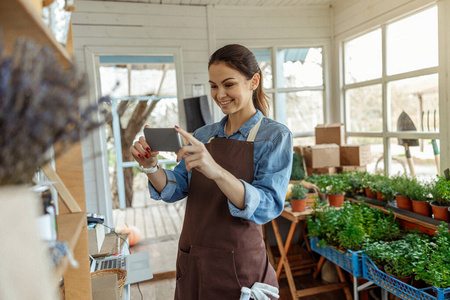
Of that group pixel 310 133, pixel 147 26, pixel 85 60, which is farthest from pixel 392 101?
pixel 85 60

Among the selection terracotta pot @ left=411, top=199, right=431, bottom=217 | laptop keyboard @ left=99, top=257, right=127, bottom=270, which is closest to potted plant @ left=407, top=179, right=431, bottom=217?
terracotta pot @ left=411, top=199, right=431, bottom=217

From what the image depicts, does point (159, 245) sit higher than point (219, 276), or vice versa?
point (219, 276)

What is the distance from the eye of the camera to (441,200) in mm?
2357

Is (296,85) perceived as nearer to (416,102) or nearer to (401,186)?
(416,102)

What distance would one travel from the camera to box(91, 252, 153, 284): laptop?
1740 mm

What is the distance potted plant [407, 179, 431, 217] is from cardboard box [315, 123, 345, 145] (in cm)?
131

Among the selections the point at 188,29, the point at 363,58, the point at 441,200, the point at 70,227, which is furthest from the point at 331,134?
the point at 70,227

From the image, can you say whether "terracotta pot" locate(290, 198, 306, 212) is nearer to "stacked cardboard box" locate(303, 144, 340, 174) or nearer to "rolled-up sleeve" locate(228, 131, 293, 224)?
"stacked cardboard box" locate(303, 144, 340, 174)

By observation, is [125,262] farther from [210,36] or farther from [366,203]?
[210,36]

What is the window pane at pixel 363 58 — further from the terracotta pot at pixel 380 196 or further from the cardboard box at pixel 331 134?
the terracotta pot at pixel 380 196

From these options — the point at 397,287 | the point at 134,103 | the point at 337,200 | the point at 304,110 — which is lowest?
the point at 397,287

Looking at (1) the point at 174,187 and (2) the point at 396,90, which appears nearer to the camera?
(1) the point at 174,187

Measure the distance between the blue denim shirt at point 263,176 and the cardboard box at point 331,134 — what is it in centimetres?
262

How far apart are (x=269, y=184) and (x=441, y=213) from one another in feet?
5.77
